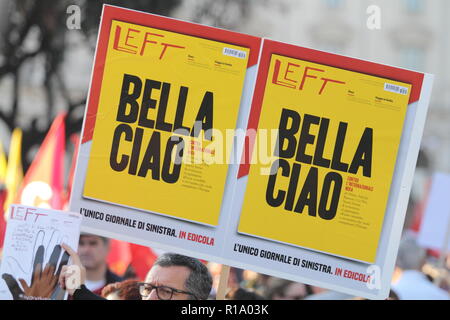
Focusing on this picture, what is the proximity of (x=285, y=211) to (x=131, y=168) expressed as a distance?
0.64 metres

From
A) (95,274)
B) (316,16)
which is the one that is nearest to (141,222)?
(95,274)

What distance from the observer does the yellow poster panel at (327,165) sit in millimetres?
3775

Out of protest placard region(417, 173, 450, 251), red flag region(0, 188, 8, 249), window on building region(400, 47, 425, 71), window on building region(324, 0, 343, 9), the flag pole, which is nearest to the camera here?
red flag region(0, 188, 8, 249)

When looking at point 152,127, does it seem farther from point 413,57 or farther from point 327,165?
point 413,57

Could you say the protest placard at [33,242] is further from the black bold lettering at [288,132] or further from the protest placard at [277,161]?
the black bold lettering at [288,132]

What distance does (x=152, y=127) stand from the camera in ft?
12.5

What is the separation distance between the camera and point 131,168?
3.82 m

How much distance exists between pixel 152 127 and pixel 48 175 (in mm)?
1518

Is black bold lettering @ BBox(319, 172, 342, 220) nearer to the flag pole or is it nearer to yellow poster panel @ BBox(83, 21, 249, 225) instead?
yellow poster panel @ BBox(83, 21, 249, 225)

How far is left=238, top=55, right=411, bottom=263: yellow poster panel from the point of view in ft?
12.4

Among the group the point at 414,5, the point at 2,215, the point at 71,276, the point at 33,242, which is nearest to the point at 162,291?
the point at 71,276

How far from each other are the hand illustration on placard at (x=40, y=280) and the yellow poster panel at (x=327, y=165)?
0.82 meters

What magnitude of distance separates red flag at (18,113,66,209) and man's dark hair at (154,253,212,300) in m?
1.47

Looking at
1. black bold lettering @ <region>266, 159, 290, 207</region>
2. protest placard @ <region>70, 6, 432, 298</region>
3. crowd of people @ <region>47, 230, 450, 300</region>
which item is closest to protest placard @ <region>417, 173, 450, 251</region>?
crowd of people @ <region>47, 230, 450, 300</region>
